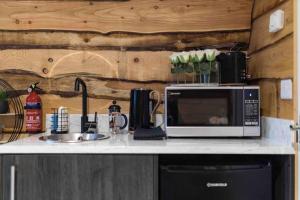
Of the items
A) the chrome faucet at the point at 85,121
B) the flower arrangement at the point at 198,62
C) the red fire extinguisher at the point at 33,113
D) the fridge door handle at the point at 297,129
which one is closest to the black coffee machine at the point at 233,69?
the flower arrangement at the point at 198,62

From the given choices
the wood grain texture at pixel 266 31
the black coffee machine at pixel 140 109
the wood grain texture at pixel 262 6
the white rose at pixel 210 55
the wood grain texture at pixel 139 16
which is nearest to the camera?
the wood grain texture at pixel 266 31

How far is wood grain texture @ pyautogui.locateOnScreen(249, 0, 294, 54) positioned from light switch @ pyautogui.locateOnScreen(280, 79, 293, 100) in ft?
0.78

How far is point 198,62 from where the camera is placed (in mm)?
2105

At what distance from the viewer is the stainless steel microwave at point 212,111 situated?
6.47ft

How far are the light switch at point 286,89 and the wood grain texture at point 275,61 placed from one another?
0.03 metres

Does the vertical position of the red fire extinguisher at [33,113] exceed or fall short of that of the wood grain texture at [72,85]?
it falls short

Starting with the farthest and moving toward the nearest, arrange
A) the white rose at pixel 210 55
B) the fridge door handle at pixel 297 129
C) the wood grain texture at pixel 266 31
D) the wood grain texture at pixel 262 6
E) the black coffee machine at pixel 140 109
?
the black coffee machine at pixel 140 109, the white rose at pixel 210 55, the wood grain texture at pixel 262 6, the wood grain texture at pixel 266 31, the fridge door handle at pixel 297 129

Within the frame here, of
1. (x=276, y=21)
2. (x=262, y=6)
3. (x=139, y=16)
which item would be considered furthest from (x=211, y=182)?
(x=139, y=16)

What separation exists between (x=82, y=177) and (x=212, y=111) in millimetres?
810

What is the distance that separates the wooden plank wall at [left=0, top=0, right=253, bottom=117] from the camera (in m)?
2.39

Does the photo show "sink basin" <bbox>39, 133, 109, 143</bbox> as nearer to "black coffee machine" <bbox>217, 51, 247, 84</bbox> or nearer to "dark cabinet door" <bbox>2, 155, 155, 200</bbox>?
"dark cabinet door" <bbox>2, 155, 155, 200</bbox>

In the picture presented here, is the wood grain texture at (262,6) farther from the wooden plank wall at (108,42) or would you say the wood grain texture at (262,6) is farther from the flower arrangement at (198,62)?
the flower arrangement at (198,62)

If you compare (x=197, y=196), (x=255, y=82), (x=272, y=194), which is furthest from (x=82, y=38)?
(x=272, y=194)

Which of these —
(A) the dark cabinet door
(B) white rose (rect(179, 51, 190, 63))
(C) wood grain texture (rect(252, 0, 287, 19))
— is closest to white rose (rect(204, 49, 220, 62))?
(B) white rose (rect(179, 51, 190, 63))
